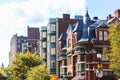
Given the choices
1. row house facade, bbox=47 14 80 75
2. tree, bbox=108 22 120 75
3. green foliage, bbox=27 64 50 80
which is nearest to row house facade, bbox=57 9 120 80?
green foliage, bbox=27 64 50 80

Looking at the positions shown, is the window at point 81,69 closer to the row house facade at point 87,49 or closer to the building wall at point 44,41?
the row house facade at point 87,49

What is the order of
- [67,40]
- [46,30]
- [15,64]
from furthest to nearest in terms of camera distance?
[46,30] → [15,64] → [67,40]

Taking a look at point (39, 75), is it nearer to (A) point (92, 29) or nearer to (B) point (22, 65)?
(A) point (92, 29)

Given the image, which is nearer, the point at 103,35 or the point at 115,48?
the point at 115,48

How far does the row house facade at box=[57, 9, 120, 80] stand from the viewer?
78.8 meters

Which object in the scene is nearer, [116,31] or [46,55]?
[116,31]

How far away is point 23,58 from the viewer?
9869cm

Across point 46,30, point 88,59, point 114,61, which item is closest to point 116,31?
point 114,61

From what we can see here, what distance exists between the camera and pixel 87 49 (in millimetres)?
80312

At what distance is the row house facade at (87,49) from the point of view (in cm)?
7881

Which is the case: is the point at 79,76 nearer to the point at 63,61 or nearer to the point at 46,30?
the point at 63,61

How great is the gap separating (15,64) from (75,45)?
20.3 m

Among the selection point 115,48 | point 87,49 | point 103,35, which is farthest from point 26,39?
point 115,48

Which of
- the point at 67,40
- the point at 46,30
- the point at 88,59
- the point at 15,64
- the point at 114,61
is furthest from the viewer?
the point at 46,30
